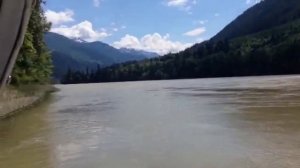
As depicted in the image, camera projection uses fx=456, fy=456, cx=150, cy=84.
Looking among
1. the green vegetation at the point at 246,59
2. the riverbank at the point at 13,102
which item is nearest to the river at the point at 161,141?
the riverbank at the point at 13,102

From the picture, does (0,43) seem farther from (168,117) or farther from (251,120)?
(168,117)

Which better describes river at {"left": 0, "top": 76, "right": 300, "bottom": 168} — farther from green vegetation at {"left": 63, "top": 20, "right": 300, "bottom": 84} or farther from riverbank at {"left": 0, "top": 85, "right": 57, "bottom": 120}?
green vegetation at {"left": 63, "top": 20, "right": 300, "bottom": 84}

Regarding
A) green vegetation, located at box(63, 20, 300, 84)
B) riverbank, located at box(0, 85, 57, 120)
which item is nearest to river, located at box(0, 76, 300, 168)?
riverbank, located at box(0, 85, 57, 120)

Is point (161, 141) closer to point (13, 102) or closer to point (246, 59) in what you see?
point (13, 102)

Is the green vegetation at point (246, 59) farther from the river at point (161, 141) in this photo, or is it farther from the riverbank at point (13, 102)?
the river at point (161, 141)

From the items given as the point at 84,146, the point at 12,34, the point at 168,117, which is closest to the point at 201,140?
the point at 84,146

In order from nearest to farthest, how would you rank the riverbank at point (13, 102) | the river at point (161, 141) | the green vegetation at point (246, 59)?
the river at point (161, 141), the riverbank at point (13, 102), the green vegetation at point (246, 59)

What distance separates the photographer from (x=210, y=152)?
17359 millimetres

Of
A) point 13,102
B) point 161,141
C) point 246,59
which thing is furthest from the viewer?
point 246,59

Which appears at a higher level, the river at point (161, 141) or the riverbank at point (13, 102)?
the riverbank at point (13, 102)

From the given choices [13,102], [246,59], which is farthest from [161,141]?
[246,59]

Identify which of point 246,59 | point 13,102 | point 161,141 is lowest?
point 161,141

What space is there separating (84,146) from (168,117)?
1257cm

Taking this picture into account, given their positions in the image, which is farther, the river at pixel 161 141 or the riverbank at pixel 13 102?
the riverbank at pixel 13 102
